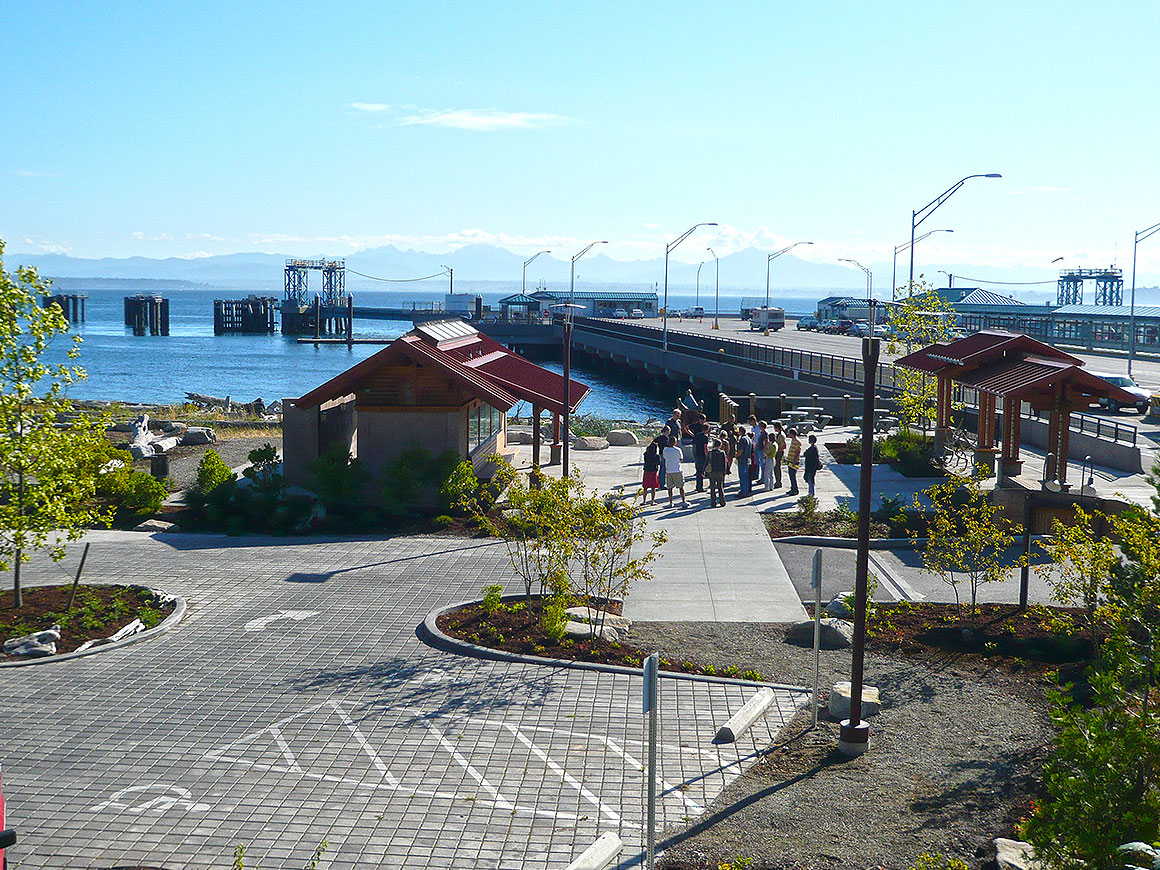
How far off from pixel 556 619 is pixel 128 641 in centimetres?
552

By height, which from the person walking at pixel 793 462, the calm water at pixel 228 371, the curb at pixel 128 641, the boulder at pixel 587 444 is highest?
the person walking at pixel 793 462

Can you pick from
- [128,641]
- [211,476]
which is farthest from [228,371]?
[128,641]

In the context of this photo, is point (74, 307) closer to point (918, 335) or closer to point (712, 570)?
point (918, 335)

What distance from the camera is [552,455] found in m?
28.5

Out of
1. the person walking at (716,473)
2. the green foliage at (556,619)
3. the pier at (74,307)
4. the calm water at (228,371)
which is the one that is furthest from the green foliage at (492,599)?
the pier at (74,307)

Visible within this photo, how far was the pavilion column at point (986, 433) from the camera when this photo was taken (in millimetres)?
25500

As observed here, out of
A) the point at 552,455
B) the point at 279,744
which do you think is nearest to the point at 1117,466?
the point at 552,455

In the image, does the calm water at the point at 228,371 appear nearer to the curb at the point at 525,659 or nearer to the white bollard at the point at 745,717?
the curb at the point at 525,659

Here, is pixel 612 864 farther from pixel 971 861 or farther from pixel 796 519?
pixel 796 519

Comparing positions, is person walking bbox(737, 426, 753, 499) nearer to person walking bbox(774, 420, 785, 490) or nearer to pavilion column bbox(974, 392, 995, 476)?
person walking bbox(774, 420, 785, 490)

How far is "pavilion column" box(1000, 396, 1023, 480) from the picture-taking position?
23719 mm

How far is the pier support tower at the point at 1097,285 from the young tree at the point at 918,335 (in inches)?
4198

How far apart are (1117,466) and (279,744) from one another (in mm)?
24924

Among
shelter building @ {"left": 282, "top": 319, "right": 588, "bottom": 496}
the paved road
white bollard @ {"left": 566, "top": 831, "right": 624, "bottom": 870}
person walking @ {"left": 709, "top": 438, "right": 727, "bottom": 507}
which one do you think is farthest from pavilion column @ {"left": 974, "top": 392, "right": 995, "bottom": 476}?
white bollard @ {"left": 566, "top": 831, "right": 624, "bottom": 870}
